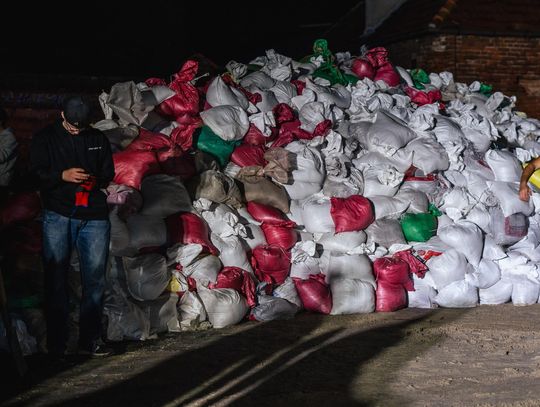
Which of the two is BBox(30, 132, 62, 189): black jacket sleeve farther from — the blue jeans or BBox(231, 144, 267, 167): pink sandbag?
BBox(231, 144, 267, 167): pink sandbag

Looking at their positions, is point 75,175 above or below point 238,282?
above

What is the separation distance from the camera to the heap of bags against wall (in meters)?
6.42

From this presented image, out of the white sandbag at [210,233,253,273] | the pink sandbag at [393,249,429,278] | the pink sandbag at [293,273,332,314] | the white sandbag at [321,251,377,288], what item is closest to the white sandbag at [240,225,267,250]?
the white sandbag at [210,233,253,273]

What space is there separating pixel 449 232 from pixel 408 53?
5797 millimetres

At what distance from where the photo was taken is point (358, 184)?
748cm

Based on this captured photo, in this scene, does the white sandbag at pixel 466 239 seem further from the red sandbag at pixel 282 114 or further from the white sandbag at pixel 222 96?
the white sandbag at pixel 222 96

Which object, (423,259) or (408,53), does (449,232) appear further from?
(408,53)

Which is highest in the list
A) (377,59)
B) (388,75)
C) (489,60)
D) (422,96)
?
(489,60)

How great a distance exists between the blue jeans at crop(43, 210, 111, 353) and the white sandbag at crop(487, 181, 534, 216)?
3.76 meters

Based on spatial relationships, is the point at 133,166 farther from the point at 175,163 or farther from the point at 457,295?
the point at 457,295

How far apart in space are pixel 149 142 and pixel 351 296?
1.97 meters

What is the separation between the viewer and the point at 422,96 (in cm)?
884

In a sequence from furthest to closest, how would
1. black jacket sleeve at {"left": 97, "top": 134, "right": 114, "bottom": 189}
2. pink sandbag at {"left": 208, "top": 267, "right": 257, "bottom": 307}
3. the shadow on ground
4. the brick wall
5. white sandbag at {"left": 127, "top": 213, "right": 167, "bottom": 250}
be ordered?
1. the brick wall
2. pink sandbag at {"left": 208, "top": 267, "right": 257, "bottom": 307}
3. white sandbag at {"left": 127, "top": 213, "right": 167, "bottom": 250}
4. black jacket sleeve at {"left": 97, "top": 134, "right": 114, "bottom": 189}
5. the shadow on ground

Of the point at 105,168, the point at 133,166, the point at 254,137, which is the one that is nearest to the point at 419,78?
the point at 254,137
